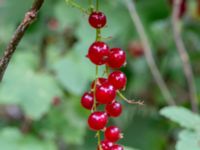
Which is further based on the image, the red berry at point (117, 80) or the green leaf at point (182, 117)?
the green leaf at point (182, 117)

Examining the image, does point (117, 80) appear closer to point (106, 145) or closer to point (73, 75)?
point (106, 145)

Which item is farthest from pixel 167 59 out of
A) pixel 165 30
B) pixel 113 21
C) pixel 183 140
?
pixel 183 140

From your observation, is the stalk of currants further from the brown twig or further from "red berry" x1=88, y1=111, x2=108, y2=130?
the brown twig

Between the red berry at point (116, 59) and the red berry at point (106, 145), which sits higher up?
the red berry at point (116, 59)

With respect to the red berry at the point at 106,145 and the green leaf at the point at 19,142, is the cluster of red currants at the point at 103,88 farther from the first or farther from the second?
the green leaf at the point at 19,142

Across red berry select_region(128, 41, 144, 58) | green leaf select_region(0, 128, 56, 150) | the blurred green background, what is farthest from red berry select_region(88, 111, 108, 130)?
red berry select_region(128, 41, 144, 58)

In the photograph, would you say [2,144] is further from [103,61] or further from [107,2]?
[103,61]

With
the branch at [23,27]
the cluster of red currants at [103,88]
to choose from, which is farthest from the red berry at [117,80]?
the branch at [23,27]
